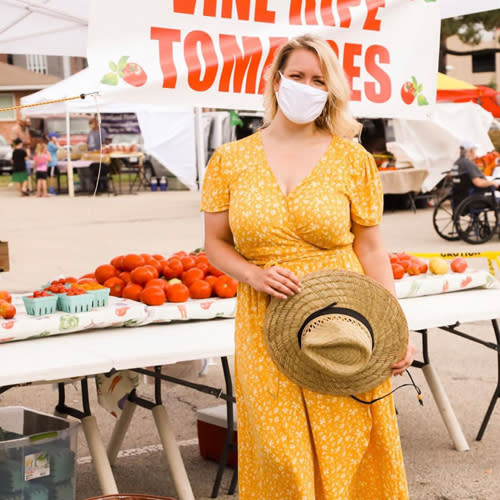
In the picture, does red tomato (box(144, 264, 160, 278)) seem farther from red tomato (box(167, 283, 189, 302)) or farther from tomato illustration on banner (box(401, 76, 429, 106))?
tomato illustration on banner (box(401, 76, 429, 106))

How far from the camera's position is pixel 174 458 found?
4.06 metres

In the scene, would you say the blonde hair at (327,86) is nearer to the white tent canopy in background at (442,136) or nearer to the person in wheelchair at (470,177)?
the person in wheelchair at (470,177)

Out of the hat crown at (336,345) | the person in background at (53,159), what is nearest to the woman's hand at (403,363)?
the hat crown at (336,345)

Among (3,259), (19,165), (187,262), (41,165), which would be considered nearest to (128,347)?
(187,262)

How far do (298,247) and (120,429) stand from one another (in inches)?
89.8

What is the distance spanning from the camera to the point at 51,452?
12.2ft

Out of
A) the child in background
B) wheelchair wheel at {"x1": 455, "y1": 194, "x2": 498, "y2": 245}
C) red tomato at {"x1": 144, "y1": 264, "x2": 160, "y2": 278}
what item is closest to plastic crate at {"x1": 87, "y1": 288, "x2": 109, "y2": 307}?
red tomato at {"x1": 144, "y1": 264, "x2": 160, "y2": 278}

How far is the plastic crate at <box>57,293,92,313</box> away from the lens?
3893mm

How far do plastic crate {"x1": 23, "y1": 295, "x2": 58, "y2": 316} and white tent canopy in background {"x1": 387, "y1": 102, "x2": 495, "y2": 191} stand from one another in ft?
48.8

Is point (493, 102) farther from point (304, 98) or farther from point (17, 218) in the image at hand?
point (304, 98)

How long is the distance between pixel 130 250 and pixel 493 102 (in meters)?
9.65

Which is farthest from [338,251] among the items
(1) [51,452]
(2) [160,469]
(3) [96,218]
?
(3) [96,218]

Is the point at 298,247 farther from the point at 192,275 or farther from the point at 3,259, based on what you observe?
the point at 3,259

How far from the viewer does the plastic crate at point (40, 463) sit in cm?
360
